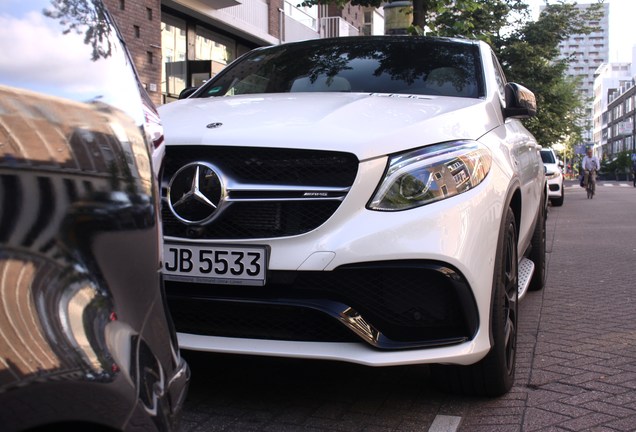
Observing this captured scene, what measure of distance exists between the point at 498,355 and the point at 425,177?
0.86m

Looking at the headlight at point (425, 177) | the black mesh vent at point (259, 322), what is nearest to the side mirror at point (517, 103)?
the headlight at point (425, 177)

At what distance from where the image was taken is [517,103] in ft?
12.7

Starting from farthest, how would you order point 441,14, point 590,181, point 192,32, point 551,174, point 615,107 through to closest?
1. point 615,107
2. point 590,181
3. point 551,174
4. point 192,32
5. point 441,14

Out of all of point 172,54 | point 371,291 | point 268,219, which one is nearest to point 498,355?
point 371,291

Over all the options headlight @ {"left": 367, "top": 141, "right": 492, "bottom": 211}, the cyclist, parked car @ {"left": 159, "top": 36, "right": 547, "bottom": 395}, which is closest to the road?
parked car @ {"left": 159, "top": 36, "right": 547, "bottom": 395}

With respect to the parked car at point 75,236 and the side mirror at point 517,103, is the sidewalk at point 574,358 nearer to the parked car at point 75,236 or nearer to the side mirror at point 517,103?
the side mirror at point 517,103

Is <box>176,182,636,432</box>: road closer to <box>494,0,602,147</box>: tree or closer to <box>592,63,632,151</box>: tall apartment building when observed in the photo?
<box>494,0,602,147</box>: tree

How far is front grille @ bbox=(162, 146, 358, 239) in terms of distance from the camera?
2.69 meters

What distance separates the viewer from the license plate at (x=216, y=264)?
2.67 metres

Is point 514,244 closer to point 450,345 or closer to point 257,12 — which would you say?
point 450,345

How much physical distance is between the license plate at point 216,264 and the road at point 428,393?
64cm

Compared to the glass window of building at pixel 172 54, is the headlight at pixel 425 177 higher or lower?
lower

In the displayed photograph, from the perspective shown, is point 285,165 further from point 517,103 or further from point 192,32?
point 192,32

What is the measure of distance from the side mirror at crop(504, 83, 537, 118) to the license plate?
1.91 meters
